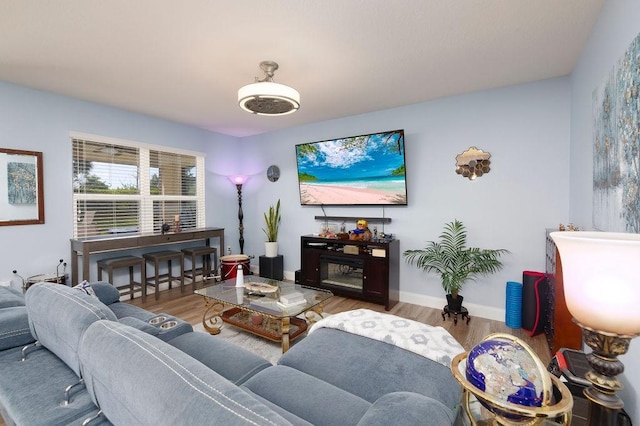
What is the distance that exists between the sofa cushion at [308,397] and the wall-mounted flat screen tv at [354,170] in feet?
Result: 9.34

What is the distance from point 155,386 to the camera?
0.77m

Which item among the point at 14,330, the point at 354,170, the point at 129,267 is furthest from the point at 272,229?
the point at 14,330

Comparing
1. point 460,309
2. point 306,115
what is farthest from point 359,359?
point 306,115

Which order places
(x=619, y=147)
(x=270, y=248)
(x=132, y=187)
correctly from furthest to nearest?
(x=270, y=248), (x=132, y=187), (x=619, y=147)

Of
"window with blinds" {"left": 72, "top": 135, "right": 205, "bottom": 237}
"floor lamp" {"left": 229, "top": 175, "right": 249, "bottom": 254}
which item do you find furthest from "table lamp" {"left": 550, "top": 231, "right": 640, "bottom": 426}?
"floor lamp" {"left": 229, "top": 175, "right": 249, "bottom": 254}

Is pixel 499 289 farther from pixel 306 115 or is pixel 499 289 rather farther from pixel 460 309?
pixel 306 115

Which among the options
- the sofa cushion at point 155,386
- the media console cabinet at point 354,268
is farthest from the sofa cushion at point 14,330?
the media console cabinet at point 354,268

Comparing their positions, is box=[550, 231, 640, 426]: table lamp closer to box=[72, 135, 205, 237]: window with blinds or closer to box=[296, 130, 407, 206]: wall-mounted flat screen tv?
box=[296, 130, 407, 206]: wall-mounted flat screen tv

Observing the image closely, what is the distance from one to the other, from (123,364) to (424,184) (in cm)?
356

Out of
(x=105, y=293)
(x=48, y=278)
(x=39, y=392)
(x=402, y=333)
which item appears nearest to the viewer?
(x=39, y=392)

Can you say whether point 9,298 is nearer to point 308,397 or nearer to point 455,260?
point 308,397

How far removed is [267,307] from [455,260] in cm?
216

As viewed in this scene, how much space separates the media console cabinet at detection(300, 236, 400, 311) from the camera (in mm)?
3629

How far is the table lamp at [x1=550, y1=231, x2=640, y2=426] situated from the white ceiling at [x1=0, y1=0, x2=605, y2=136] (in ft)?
5.92
